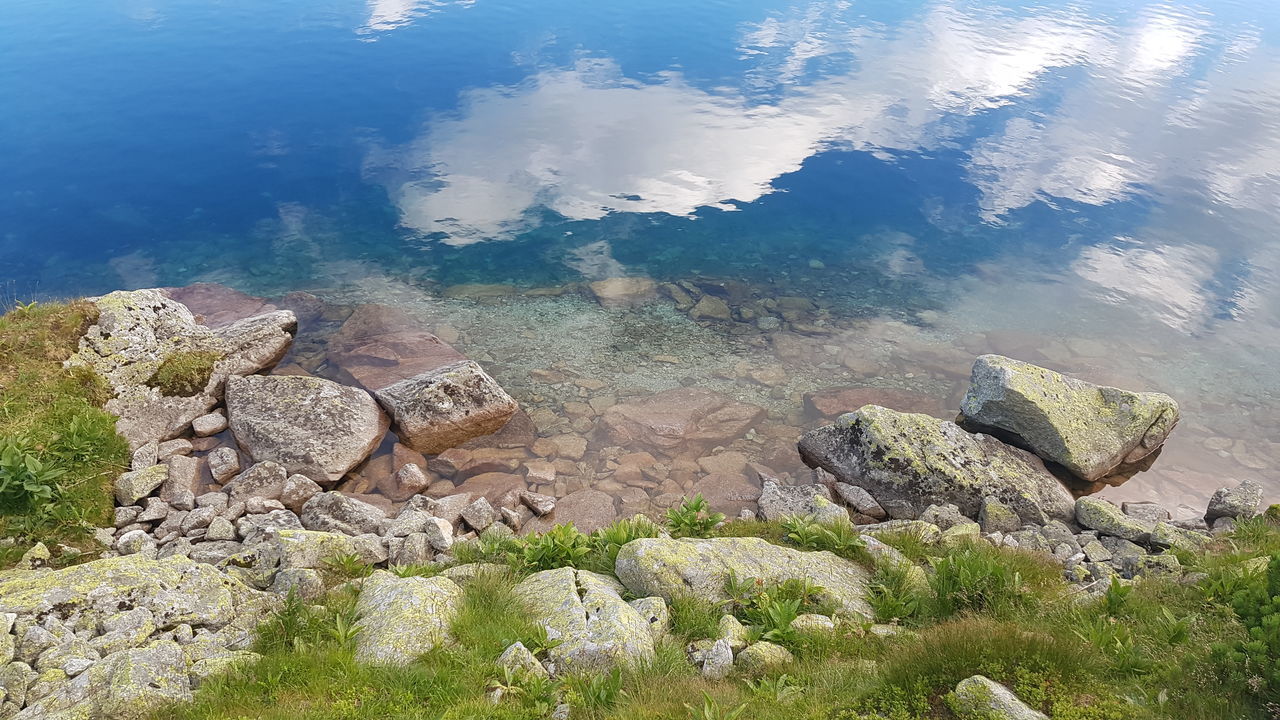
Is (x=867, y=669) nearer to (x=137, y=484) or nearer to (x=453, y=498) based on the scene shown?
(x=453, y=498)

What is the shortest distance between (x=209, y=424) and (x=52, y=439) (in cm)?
309

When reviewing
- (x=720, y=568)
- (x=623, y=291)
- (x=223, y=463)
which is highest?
(x=720, y=568)

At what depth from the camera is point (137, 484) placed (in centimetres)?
1288

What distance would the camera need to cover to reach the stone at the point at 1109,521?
12297 millimetres

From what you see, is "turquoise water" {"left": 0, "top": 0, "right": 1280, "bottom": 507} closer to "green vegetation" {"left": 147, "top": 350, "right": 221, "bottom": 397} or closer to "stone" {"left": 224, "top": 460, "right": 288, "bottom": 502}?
"green vegetation" {"left": 147, "top": 350, "right": 221, "bottom": 397}

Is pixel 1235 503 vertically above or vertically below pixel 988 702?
below

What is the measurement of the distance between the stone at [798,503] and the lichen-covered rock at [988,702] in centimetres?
542

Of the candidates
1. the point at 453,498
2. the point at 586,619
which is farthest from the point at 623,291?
the point at 586,619

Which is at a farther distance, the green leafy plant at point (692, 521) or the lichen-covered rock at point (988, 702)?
the green leafy plant at point (692, 521)

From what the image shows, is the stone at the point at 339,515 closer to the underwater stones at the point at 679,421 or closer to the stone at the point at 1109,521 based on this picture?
the underwater stones at the point at 679,421

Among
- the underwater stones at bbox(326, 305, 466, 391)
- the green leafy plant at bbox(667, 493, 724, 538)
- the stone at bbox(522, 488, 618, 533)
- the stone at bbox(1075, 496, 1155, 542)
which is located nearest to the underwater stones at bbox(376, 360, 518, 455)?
the underwater stones at bbox(326, 305, 466, 391)

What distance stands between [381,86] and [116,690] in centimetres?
4260

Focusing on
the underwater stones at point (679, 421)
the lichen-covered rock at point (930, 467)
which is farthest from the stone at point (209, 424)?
the lichen-covered rock at point (930, 467)

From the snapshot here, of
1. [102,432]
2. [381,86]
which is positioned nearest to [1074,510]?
[102,432]
